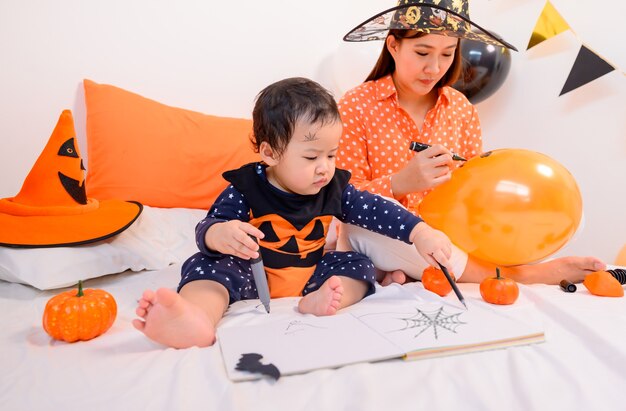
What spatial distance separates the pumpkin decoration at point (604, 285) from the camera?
1034 millimetres

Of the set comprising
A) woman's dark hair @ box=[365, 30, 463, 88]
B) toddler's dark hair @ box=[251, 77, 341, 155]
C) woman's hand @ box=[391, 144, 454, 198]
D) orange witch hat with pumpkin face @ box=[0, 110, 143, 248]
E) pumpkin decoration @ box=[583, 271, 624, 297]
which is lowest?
orange witch hat with pumpkin face @ box=[0, 110, 143, 248]

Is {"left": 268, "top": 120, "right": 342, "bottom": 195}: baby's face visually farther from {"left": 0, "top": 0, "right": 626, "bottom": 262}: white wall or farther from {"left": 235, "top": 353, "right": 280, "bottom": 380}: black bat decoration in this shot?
{"left": 0, "top": 0, "right": 626, "bottom": 262}: white wall

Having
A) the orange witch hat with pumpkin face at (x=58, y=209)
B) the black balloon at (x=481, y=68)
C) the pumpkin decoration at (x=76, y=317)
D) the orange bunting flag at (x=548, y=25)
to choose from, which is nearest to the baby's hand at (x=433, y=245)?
the pumpkin decoration at (x=76, y=317)

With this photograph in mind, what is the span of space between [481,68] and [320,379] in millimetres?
1564

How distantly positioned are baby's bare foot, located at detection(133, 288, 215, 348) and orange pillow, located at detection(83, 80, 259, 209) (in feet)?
2.80

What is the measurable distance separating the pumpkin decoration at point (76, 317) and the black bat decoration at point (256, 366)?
0.88ft

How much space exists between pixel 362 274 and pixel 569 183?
483 millimetres

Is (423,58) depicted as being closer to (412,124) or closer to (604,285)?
(412,124)

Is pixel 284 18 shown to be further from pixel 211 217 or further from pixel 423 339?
pixel 423 339

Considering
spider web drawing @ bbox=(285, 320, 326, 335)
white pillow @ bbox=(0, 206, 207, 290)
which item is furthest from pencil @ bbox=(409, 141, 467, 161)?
white pillow @ bbox=(0, 206, 207, 290)

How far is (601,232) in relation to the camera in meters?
1.89

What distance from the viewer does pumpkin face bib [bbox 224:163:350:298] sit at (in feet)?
3.46

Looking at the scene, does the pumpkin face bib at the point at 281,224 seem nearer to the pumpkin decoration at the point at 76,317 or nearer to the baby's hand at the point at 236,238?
the baby's hand at the point at 236,238

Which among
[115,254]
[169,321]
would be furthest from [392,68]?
[169,321]
